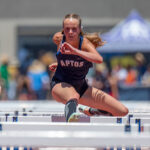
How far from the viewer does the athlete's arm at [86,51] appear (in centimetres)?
557

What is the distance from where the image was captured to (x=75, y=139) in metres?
3.52

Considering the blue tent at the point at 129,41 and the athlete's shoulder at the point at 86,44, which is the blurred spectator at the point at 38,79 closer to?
the blue tent at the point at 129,41

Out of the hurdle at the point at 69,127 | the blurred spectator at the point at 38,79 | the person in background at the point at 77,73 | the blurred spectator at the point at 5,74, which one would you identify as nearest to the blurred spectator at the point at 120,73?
the blurred spectator at the point at 38,79

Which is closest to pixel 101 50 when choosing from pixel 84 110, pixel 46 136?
pixel 84 110

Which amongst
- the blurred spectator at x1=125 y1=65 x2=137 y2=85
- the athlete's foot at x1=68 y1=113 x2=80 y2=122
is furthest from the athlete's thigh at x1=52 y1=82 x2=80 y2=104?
the blurred spectator at x1=125 y1=65 x2=137 y2=85

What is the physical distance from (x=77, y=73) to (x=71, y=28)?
52 centimetres

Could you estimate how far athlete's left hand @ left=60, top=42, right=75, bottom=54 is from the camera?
555 cm

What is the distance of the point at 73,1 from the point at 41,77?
10.8 metres

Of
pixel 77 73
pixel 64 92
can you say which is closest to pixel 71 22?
pixel 77 73

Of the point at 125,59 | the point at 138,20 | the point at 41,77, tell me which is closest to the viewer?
the point at 41,77

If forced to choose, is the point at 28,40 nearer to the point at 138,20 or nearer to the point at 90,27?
the point at 90,27

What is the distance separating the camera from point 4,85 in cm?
1688

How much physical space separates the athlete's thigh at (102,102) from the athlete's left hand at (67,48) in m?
0.65

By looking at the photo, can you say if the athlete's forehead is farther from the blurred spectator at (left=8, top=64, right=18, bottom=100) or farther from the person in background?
the blurred spectator at (left=8, top=64, right=18, bottom=100)
